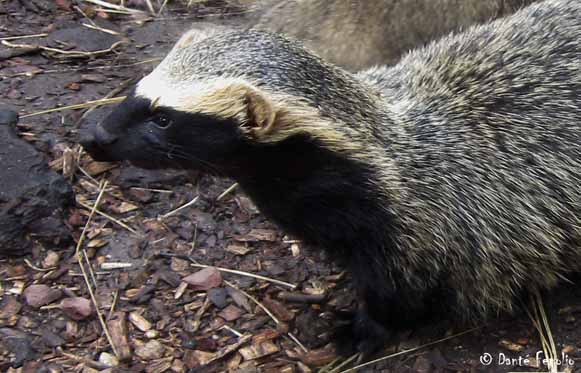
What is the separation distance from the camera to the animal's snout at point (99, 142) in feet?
13.2

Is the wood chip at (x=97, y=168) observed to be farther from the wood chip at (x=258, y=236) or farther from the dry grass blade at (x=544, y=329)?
the dry grass blade at (x=544, y=329)

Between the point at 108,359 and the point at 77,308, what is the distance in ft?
1.23

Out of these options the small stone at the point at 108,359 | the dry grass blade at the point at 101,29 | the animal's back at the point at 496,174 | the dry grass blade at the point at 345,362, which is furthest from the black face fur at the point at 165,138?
the dry grass blade at the point at 101,29

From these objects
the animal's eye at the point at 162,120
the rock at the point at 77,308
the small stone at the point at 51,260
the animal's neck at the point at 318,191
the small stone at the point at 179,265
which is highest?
the animal's eye at the point at 162,120

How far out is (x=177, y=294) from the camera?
4660 millimetres

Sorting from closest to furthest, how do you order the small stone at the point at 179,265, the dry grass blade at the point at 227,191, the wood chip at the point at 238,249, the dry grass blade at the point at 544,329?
the dry grass blade at the point at 544,329, the small stone at the point at 179,265, the wood chip at the point at 238,249, the dry grass blade at the point at 227,191

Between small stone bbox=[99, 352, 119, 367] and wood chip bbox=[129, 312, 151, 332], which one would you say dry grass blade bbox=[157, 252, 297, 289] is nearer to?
wood chip bbox=[129, 312, 151, 332]

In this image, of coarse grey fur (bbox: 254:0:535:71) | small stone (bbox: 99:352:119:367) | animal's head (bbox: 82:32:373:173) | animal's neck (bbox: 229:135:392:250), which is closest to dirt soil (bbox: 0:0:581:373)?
small stone (bbox: 99:352:119:367)

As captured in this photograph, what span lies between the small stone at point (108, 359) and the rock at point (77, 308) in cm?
28

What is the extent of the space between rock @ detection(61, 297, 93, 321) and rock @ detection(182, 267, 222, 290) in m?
0.56

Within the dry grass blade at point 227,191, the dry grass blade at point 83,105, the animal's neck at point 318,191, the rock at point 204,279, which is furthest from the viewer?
the dry grass blade at point 83,105

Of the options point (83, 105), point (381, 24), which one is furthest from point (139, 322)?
point (381, 24)

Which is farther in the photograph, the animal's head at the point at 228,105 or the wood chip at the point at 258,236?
the wood chip at the point at 258,236

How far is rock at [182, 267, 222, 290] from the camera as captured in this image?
471 centimetres
